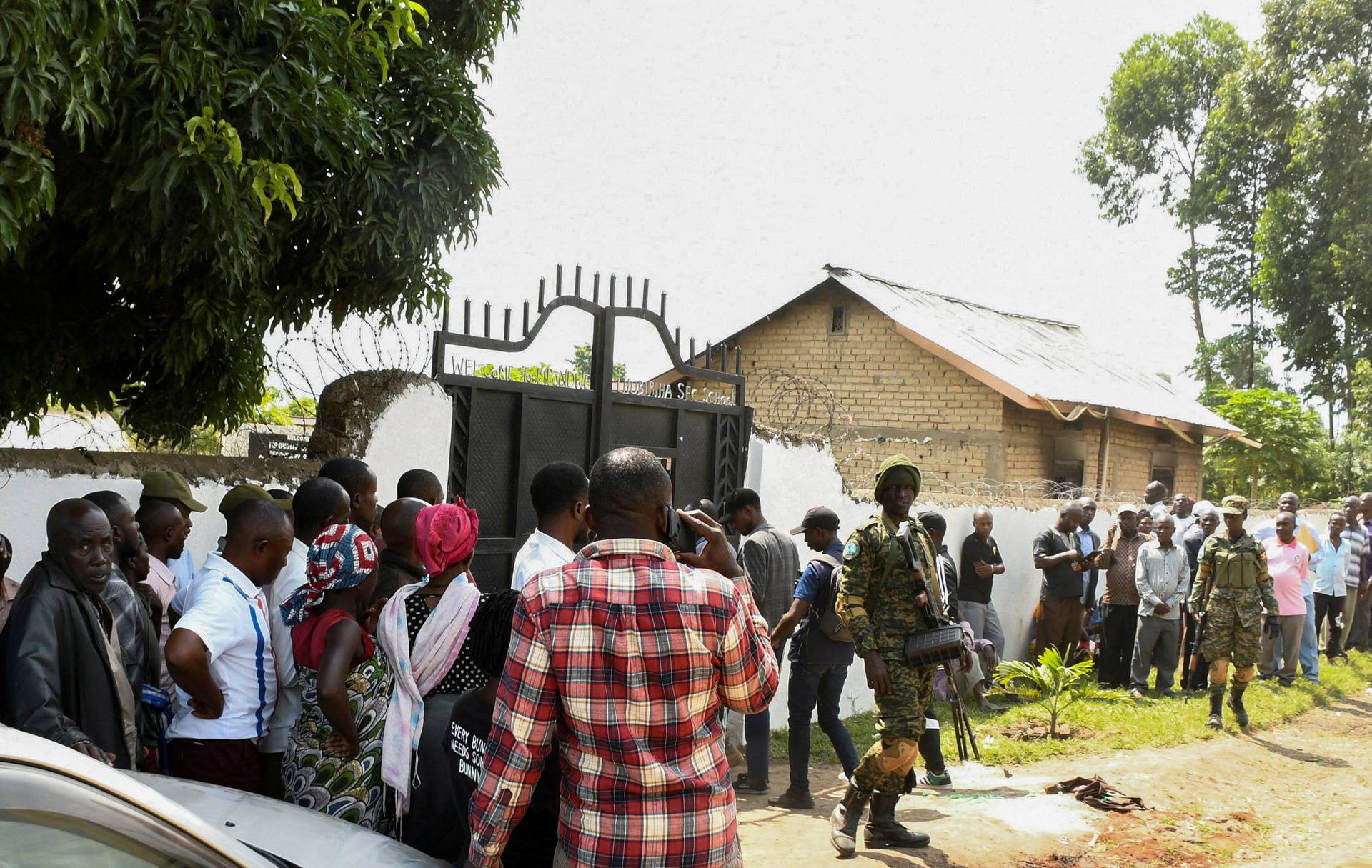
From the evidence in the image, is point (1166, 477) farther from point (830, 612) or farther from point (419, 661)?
point (419, 661)

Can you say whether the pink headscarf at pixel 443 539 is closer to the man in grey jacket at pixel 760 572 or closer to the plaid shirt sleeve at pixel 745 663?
the plaid shirt sleeve at pixel 745 663

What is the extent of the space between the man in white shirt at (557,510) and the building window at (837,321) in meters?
13.1

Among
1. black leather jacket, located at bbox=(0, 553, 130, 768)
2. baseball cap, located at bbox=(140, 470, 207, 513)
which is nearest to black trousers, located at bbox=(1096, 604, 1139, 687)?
baseball cap, located at bbox=(140, 470, 207, 513)

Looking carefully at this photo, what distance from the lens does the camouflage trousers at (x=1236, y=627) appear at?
350 inches

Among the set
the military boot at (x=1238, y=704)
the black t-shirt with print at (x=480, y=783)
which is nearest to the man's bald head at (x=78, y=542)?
the black t-shirt with print at (x=480, y=783)

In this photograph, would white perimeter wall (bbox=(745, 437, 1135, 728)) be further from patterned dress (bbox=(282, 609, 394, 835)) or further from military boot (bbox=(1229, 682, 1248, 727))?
patterned dress (bbox=(282, 609, 394, 835))

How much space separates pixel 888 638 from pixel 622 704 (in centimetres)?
304

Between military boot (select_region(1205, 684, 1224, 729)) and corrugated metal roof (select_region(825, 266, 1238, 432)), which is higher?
corrugated metal roof (select_region(825, 266, 1238, 432))

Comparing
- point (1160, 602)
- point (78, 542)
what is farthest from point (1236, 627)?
point (78, 542)

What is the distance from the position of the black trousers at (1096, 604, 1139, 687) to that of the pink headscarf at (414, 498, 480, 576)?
8795 millimetres

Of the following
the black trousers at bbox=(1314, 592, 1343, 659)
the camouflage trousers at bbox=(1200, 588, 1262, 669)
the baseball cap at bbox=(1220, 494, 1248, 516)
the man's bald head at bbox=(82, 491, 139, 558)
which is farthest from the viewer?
the black trousers at bbox=(1314, 592, 1343, 659)

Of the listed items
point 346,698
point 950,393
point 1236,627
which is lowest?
point 1236,627

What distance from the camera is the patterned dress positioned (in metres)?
3.25

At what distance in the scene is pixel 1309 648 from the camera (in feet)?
39.3
